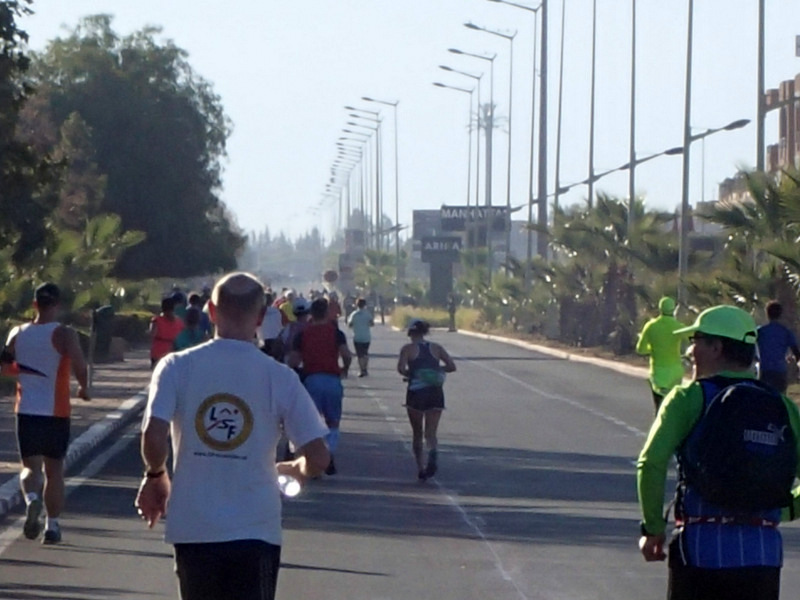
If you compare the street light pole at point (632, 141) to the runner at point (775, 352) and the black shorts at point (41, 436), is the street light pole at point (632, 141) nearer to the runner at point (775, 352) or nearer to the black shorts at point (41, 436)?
the runner at point (775, 352)

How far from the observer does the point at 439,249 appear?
10662 centimetres

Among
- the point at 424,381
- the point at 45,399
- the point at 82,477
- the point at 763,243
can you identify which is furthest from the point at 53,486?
the point at 763,243

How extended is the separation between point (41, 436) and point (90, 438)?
8018 mm

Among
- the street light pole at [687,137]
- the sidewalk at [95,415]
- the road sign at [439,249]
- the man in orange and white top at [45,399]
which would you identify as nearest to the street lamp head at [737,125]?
the street light pole at [687,137]

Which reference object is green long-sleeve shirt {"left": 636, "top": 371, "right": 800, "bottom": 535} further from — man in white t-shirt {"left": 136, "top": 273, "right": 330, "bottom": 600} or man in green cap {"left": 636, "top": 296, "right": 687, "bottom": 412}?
man in green cap {"left": 636, "top": 296, "right": 687, "bottom": 412}

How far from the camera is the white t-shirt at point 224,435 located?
18.4ft

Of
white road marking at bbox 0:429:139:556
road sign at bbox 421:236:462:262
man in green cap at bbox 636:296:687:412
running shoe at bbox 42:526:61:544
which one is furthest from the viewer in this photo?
road sign at bbox 421:236:462:262

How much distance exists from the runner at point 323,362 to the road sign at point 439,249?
9064 cm

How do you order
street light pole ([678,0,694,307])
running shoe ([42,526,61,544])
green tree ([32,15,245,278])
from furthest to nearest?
1. green tree ([32,15,245,278])
2. street light pole ([678,0,694,307])
3. running shoe ([42,526,61,544])

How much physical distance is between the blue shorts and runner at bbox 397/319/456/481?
0.62m

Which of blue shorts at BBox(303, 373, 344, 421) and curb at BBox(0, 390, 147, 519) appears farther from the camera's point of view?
blue shorts at BBox(303, 373, 344, 421)

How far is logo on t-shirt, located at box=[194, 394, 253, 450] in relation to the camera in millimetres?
5633

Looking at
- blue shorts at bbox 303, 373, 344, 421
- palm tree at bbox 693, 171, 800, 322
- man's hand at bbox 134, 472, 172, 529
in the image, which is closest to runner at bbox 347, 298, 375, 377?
palm tree at bbox 693, 171, 800, 322

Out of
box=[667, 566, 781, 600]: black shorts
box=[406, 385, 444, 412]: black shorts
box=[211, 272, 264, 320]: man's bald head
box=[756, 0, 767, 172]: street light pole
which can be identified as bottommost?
box=[406, 385, 444, 412]: black shorts
